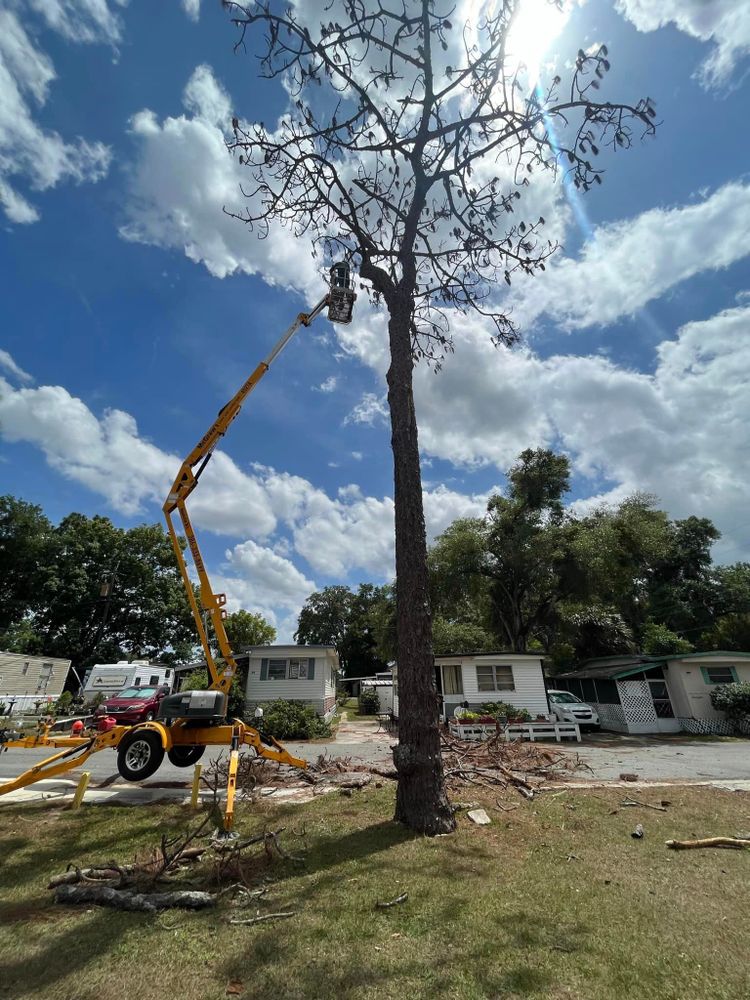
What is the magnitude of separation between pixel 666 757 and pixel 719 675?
1088cm

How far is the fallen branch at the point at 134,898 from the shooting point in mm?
4180

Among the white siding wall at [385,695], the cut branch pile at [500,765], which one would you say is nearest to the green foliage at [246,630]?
the white siding wall at [385,695]

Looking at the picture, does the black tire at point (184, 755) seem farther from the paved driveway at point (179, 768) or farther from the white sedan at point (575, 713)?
the white sedan at point (575, 713)

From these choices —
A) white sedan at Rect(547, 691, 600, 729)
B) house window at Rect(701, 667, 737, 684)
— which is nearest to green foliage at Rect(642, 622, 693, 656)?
house window at Rect(701, 667, 737, 684)

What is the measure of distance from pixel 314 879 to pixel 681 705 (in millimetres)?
23413

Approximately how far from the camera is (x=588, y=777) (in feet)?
34.6

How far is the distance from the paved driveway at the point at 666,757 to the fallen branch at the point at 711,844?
15.6 feet

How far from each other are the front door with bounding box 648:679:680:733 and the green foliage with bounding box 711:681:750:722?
1.87 m

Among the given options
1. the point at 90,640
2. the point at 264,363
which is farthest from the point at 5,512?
the point at 264,363

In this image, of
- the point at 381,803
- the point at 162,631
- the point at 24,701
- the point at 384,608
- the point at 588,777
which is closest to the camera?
the point at 381,803

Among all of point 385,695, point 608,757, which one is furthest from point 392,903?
point 385,695

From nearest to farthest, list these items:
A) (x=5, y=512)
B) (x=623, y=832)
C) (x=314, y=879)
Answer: (x=314, y=879), (x=623, y=832), (x=5, y=512)

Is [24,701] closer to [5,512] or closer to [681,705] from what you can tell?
[5,512]

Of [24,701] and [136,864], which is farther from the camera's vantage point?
[24,701]
